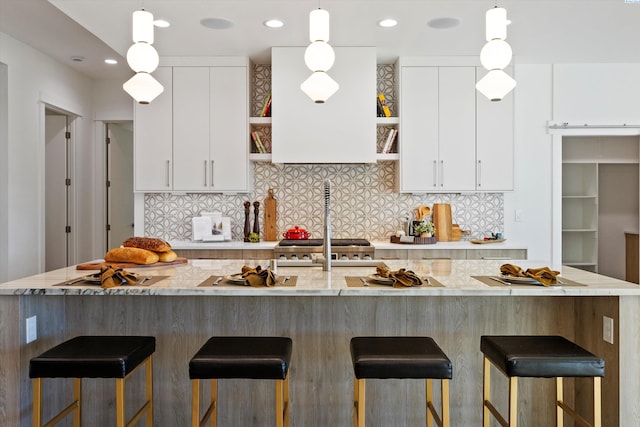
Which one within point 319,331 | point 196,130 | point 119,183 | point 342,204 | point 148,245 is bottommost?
point 319,331

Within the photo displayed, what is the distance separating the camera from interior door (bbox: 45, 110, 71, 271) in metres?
5.09

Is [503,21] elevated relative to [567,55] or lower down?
lower down

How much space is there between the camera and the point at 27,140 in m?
4.24

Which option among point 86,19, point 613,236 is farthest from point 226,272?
point 613,236

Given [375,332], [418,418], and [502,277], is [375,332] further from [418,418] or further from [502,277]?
[502,277]

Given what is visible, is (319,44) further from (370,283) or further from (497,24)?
(370,283)

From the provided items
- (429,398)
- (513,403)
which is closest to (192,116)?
(429,398)

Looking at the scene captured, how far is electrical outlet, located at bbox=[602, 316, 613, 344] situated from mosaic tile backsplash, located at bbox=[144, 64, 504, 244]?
8.30ft

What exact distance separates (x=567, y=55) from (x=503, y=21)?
102 inches

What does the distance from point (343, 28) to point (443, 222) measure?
198 cm

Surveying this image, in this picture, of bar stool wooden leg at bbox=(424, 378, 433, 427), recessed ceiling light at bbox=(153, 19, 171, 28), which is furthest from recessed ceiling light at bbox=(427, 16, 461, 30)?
bar stool wooden leg at bbox=(424, 378, 433, 427)

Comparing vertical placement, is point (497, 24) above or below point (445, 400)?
above

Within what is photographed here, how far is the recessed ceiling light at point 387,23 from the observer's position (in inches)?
141

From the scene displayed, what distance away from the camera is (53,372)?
1772 mm
